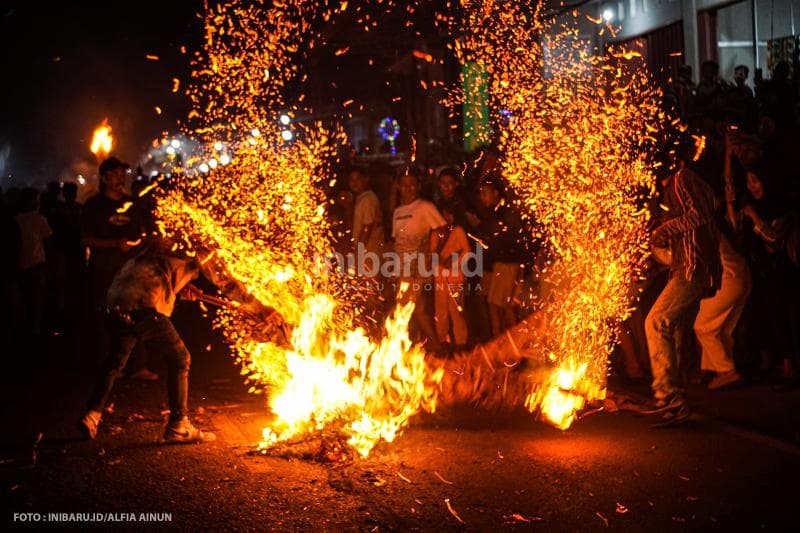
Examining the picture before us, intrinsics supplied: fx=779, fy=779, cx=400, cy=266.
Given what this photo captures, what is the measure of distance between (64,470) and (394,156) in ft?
48.4

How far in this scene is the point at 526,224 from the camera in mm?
9125

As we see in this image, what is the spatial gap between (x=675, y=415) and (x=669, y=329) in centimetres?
66

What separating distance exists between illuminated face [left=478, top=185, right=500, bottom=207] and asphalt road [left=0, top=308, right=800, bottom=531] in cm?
343

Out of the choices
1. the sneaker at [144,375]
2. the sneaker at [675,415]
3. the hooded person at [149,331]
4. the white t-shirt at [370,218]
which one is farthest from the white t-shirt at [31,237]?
the sneaker at [675,415]

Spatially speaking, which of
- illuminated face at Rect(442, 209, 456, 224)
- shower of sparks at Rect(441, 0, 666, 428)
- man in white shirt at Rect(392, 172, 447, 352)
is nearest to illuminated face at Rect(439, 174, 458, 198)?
illuminated face at Rect(442, 209, 456, 224)

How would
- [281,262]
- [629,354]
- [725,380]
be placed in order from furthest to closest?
[629,354], [281,262], [725,380]

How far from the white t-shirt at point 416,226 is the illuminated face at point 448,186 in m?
0.54

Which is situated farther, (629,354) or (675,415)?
(629,354)

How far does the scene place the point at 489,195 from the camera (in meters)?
9.24

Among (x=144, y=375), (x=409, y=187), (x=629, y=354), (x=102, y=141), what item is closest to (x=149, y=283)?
(x=144, y=375)

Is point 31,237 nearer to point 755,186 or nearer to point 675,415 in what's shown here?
point 675,415

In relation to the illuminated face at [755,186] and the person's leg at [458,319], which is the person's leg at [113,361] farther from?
the illuminated face at [755,186]

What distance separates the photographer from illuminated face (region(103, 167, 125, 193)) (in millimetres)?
7947

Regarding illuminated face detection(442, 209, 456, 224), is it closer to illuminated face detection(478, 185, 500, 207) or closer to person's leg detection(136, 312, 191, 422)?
illuminated face detection(478, 185, 500, 207)
